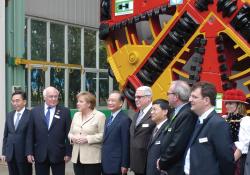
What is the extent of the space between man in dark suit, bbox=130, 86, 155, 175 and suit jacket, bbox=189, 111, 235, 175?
4.52ft

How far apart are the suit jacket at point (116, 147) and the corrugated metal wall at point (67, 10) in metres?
7.48

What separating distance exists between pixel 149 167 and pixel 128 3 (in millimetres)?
4293

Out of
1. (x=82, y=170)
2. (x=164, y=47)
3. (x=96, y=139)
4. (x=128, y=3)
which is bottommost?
(x=82, y=170)

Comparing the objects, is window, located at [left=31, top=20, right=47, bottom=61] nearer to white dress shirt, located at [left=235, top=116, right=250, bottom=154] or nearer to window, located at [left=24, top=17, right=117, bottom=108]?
window, located at [left=24, top=17, right=117, bottom=108]

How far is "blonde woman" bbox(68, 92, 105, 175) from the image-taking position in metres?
5.87

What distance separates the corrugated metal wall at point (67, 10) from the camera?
12742 millimetres

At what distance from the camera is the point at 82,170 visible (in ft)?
19.6

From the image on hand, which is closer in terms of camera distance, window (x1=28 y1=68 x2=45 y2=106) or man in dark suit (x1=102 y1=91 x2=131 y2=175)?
man in dark suit (x1=102 y1=91 x2=131 y2=175)

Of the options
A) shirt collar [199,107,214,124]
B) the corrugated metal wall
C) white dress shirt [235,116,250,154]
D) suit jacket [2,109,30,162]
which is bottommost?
suit jacket [2,109,30,162]

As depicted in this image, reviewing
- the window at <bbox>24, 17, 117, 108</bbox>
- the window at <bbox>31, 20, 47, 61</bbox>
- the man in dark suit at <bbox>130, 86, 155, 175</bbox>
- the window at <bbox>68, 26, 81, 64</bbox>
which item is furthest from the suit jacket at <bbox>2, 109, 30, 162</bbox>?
the window at <bbox>68, 26, 81, 64</bbox>

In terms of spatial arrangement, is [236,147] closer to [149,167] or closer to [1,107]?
[149,167]

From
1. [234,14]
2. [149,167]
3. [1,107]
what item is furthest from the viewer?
[1,107]

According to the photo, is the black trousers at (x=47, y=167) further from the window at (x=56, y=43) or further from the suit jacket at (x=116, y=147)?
the window at (x=56, y=43)

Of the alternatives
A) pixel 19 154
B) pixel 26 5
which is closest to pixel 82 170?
pixel 19 154
